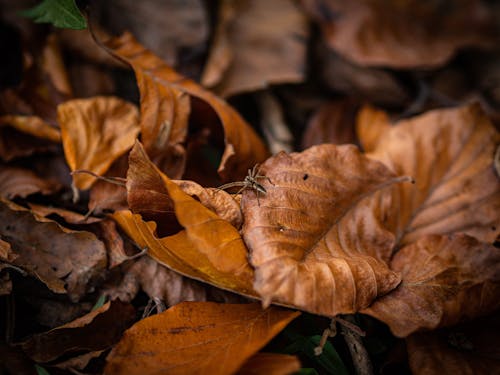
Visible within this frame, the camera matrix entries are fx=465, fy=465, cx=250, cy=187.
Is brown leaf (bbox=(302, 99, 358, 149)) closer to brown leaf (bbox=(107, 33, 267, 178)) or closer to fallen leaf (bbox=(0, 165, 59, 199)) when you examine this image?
brown leaf (bbox=(107, 33, 267, 178))

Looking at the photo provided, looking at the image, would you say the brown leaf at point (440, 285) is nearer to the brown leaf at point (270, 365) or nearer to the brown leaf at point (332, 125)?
the brown leaf at point (270, 365)

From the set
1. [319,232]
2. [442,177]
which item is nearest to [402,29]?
[442,177]

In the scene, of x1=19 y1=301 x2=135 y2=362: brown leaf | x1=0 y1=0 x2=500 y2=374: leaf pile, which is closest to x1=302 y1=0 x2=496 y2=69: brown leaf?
x1=0 y1=0 x2=500 y2=374: leaf pile

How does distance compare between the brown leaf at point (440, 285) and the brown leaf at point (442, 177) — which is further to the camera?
the brown leaf at point (442, 177)

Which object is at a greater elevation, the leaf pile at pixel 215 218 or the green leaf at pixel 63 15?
the green leaf at pixel 63 15

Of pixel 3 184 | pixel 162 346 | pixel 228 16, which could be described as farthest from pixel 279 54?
pixel 162 346

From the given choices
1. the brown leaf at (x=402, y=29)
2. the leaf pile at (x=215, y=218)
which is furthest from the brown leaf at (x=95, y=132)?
the brown leaf at (x=402, y=29)
